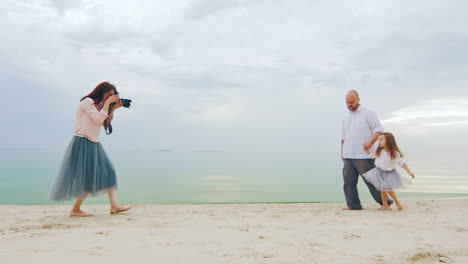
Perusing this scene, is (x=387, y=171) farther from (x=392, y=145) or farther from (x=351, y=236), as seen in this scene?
(x=351, y=236)

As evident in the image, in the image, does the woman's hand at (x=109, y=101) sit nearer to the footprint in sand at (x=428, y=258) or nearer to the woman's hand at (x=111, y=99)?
the woman's hand at (x=111, y=99)

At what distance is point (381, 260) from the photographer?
230cm

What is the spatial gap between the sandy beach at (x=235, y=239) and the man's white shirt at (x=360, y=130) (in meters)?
1.35

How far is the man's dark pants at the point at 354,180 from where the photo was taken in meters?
5.25

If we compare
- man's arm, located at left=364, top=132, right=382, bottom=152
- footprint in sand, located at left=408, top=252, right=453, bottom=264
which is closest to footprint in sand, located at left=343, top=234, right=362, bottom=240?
footprint in sand, located at left=408, top=252, right=453, bottom=264

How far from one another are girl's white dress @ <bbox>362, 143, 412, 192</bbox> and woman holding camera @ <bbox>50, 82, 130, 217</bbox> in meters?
3.82

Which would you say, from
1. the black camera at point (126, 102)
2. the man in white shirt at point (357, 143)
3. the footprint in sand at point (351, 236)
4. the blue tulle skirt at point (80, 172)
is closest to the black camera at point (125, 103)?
the black camera at point (126, 102)

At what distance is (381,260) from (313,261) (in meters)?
0.50

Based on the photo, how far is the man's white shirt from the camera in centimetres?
525

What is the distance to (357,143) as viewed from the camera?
5.32 meters

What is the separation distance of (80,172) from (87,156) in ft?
0.70

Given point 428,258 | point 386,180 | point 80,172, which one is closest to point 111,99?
point 80,172

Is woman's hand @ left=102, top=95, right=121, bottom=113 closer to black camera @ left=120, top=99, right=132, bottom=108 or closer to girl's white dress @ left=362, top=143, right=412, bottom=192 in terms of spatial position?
black camera @ left=120, top=99, right=132, bottom=108

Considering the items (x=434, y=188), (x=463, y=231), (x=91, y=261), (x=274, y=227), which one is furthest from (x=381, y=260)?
(x=434, y=188)
